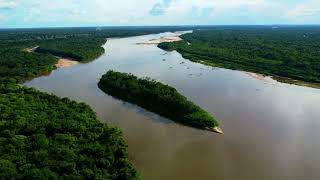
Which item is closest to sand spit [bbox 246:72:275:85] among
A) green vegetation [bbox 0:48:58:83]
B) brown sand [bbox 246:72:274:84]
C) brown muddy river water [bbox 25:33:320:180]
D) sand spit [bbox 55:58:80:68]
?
brown sand [bbox 246:72:274:84]

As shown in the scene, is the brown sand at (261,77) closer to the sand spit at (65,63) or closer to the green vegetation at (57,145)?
the green vegetation at (57,145)

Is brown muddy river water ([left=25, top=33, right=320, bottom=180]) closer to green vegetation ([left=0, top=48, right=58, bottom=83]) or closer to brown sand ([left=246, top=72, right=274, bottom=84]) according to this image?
brown sand ([left=246, top=72, right=274, bottom=84])

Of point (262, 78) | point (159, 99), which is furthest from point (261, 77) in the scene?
point (159, 99)

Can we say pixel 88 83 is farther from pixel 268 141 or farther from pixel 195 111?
pixel 268 141

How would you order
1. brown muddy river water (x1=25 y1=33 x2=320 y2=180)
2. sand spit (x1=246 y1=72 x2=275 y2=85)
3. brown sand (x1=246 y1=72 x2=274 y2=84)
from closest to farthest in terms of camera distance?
1. brown muddy river water (x1=25 y1=33 x2=320 y2=180)
2. sand spit (x1=246 y1=72 x2=275 y2=85)
3. brown sand (x1=246 y1=72 x2=274 y2=84)

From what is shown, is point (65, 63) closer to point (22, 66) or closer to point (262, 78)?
point (22, 66)

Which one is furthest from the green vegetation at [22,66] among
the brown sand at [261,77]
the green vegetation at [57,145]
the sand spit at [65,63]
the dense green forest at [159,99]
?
the brown sand at [261,77]
